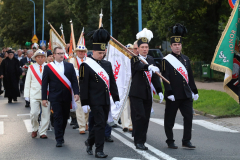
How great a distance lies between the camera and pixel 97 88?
6.70 meters

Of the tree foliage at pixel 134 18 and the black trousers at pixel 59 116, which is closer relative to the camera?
the black trousers at pixel 59 116

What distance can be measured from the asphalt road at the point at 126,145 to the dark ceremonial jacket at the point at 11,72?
6.11 meters

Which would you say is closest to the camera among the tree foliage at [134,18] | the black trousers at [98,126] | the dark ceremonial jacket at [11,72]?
the black trousers at [98,126]

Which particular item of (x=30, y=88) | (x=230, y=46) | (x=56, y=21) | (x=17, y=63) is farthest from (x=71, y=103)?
(x=56, y=21)

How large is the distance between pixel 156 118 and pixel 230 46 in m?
3.66

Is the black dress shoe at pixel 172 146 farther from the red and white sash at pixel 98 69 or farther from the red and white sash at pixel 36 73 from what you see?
the red and white sash at pixel 36 73

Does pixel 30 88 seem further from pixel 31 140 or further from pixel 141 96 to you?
pixel 141 96

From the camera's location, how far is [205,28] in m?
25.5

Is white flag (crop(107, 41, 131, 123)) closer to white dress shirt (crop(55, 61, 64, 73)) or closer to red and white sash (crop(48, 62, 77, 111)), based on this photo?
red and white sash (crop(48, 62, 77, 111))

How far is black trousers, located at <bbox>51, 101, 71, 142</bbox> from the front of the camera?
7766 mm

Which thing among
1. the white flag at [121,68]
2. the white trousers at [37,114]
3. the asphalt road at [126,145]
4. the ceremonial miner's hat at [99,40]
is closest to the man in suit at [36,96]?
the white trousers at [37,114]

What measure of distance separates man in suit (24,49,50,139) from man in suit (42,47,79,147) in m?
0.85

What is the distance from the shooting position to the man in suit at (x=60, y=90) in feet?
25.6

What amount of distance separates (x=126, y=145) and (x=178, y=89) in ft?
4.72
